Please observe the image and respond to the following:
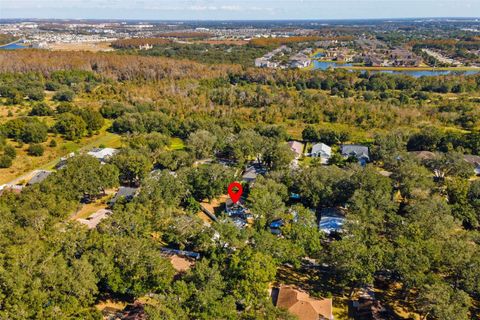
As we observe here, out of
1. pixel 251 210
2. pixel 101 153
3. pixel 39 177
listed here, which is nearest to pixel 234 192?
pixel 251 210

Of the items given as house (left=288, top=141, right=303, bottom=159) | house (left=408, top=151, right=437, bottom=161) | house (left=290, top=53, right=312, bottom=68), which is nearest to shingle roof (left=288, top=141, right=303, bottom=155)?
house (left=288, top=141, right=303, bottom=159)

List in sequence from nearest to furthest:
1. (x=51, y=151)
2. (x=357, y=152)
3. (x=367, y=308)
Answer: (x=367, y=308) < (x=357, y=152) < (x=51, y=151)

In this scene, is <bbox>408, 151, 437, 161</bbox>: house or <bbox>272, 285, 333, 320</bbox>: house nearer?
<bbox>272, 285, 333, 320</bbox>: house

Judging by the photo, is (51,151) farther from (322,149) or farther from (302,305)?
(302,305)

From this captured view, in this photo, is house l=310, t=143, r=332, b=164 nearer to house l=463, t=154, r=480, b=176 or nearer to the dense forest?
the dense forest

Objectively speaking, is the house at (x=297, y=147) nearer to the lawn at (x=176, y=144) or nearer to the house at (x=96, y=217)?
the lawn at (x=176, y=144)

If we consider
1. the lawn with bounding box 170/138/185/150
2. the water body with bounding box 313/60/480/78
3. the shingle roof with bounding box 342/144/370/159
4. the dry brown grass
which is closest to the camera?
the shingle roof with bounding box 342/144/370/159

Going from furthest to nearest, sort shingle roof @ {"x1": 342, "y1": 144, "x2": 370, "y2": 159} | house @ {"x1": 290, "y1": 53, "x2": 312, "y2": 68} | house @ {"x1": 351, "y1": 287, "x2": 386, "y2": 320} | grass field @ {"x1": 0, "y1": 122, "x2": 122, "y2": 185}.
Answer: house @ {"x1": 290, "y1": 53, "x2": 312, "y2": 68} → shingle roof @ {"x1": 342, "y1": 144, "x2": 370, "y2": 159} → grass field @ {"x1": 0, "y1": 122, "x2": 122, "y2": 185} → house @ {"x1": 351, "y1": 287, "x2": 386, "y2": 320}

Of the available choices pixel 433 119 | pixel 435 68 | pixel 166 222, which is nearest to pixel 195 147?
pixel 166 222
